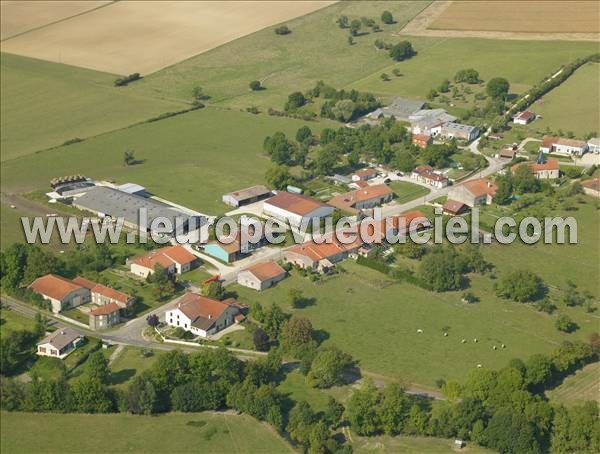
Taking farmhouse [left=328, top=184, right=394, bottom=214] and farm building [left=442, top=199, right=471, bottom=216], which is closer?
farm building [left=442, top=199, right=471, bottom=216]

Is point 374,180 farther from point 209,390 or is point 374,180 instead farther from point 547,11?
point 547,11

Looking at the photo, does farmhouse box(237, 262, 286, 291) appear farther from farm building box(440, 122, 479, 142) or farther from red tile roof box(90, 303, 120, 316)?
farm building box(440, 122, 479, 142)

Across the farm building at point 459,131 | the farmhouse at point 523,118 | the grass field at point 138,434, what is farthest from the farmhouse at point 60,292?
the farmhouse at point 523,118

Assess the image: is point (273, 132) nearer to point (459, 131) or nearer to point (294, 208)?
point (459, 131)

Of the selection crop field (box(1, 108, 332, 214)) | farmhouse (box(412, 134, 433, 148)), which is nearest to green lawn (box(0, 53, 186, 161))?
crop field (box(1, 108, 332, 214))

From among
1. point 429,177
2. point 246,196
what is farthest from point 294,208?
point 429,177
